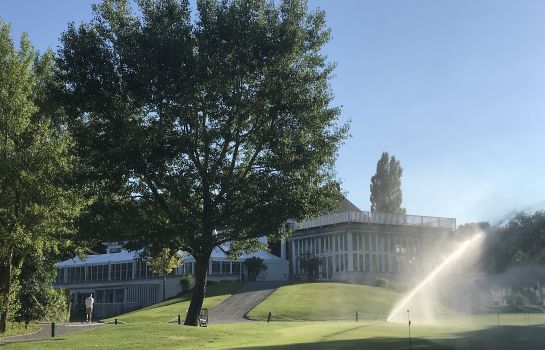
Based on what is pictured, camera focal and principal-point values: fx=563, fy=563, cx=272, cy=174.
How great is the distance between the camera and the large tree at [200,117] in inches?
971

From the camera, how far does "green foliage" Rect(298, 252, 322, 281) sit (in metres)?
60.8

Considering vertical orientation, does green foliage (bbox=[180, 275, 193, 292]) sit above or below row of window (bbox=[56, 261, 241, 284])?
below

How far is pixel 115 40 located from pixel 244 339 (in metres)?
14.4

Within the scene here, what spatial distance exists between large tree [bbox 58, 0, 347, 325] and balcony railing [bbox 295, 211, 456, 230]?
3292cm

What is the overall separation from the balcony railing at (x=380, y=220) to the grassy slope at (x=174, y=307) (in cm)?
1099

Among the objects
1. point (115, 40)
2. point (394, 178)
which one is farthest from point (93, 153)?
point (394, 178)

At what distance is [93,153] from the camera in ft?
83.1

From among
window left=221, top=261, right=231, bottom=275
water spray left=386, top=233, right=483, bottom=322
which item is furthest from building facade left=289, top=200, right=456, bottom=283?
window left=221, top=261, right=231, bottom=275

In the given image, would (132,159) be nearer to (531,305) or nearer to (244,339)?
(244,339)

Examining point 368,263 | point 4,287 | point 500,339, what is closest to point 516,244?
point 500,339

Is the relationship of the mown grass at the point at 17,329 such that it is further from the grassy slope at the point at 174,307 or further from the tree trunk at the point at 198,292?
the grassy slope at the point at 174,307

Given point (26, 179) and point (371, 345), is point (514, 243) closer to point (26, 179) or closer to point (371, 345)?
point (371, 345)

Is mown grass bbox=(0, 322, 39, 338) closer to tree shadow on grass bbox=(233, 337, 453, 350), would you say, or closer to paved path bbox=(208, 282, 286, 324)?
paved path bbox=(208, 282, 286, 324)

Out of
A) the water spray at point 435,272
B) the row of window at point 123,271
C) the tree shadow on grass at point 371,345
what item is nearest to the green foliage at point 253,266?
the row of window at point 123,271
